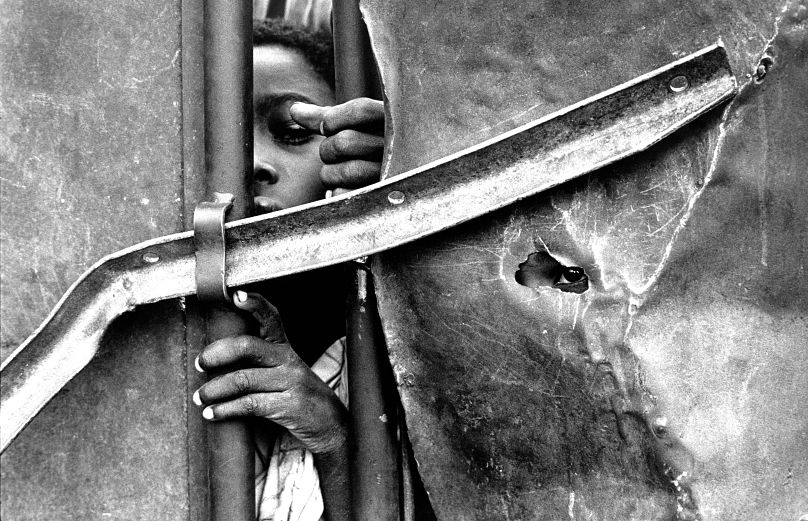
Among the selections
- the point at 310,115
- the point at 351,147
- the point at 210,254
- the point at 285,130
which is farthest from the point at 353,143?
the point at 285,130

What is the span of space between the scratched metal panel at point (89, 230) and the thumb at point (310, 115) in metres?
0.17

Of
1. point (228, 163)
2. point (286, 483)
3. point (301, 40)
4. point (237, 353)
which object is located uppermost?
point (301, 40)

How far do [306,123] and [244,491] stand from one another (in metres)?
0.52

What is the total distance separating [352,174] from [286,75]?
19.9 inches

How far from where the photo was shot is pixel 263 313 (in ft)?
3.86

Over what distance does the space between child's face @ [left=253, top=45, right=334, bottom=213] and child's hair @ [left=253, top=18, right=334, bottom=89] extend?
0.11 feet

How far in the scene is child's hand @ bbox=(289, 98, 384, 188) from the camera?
121cm

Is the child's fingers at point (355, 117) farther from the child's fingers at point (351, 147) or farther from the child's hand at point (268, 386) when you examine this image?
the child's hand at point (268, 386)

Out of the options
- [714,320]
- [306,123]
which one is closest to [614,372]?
[714,320]

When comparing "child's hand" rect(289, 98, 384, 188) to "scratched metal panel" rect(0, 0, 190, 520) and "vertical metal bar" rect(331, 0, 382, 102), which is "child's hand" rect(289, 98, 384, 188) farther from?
"scratched metal panel" rect(0, 0, 190, 520)

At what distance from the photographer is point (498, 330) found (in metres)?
1.17

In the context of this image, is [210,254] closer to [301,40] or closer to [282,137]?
[282,137]

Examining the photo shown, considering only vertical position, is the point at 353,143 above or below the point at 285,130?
below

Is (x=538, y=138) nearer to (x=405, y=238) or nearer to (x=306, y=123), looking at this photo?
(x=405, y=238)
